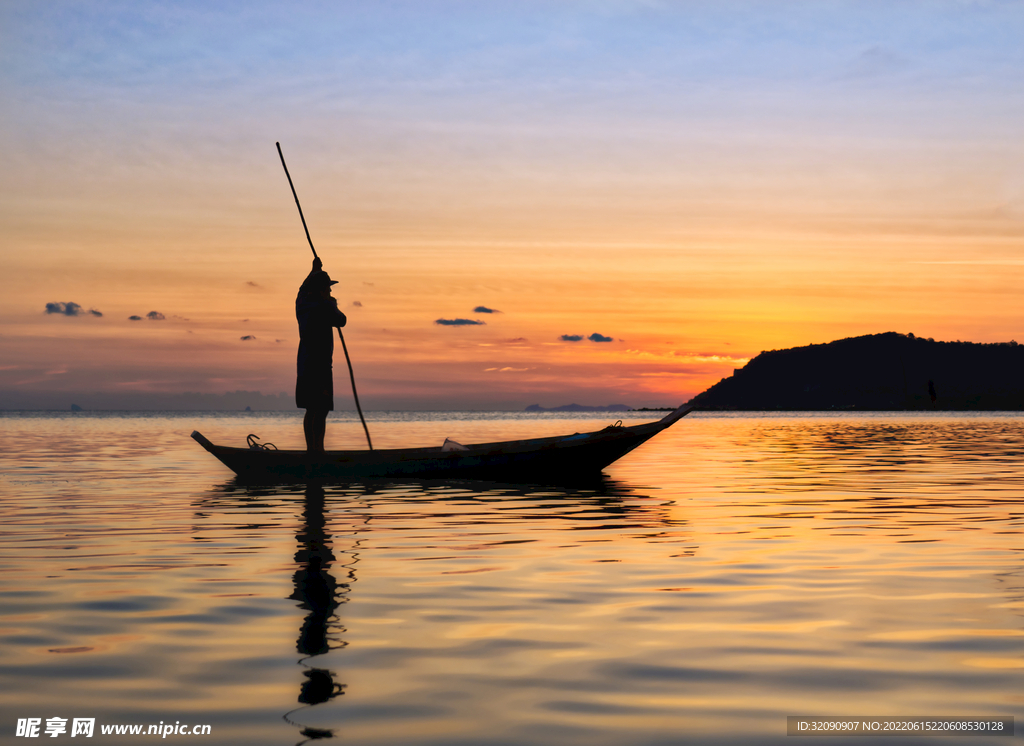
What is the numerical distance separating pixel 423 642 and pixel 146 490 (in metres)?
14.8

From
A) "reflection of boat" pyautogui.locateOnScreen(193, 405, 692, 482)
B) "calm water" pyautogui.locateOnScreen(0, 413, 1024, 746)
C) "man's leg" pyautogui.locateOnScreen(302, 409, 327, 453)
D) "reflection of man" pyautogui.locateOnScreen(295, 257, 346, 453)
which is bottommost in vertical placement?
"calm water" pyautogui.locateOnScreen(0, 413, 1024, 746)

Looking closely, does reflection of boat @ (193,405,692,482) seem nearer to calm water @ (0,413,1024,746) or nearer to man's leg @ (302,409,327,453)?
man's leg @ (302,409,327,453)

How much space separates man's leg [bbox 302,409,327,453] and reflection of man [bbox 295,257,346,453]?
0.04 meters

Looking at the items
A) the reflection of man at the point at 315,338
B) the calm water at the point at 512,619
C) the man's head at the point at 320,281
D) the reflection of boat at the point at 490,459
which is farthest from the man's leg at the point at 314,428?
the calm water at the point at 512,619

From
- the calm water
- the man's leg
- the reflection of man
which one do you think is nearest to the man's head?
the reflection of man

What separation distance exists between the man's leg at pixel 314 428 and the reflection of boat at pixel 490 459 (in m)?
0.49

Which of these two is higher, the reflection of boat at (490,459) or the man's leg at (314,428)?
the man's leg at (314,428)

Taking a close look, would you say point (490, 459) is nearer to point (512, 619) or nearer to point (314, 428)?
point (314, 428)

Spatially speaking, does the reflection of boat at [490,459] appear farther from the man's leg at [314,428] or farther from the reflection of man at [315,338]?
the reflection of man at [315,338]

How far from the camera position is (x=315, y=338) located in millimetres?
20328

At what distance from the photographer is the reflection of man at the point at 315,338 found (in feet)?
66.3

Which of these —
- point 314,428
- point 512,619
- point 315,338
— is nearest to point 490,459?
point 314,428

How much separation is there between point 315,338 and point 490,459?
15.4 ft

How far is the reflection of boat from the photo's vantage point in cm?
1986
